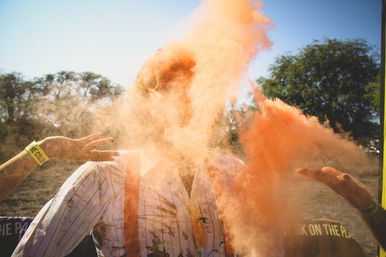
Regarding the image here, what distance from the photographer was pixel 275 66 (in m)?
19.4

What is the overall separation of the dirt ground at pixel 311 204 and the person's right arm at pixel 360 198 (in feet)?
15.3

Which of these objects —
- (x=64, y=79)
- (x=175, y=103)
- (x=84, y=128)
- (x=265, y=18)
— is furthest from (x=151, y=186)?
(x=64, y=79)

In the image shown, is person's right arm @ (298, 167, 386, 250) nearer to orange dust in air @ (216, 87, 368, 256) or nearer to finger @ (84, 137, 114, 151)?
orange dust in air @ (216, 87, 368, 256)

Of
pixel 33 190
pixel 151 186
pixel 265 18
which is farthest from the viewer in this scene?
pixel 33 190

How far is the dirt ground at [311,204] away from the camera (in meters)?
7.33

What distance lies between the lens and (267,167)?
5.59ft

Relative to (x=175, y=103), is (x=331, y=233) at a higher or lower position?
lower

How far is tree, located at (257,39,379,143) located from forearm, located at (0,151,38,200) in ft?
55.7

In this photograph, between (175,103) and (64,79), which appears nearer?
(175,103)

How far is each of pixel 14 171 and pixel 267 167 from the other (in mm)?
1960

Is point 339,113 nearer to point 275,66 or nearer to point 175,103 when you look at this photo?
point 275,66

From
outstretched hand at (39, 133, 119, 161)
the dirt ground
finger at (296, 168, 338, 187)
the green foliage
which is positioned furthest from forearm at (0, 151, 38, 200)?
the green foliage

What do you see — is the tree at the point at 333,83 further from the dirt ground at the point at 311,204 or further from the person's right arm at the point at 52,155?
the person's right arm at the point at 52,155

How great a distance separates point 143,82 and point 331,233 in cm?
314
